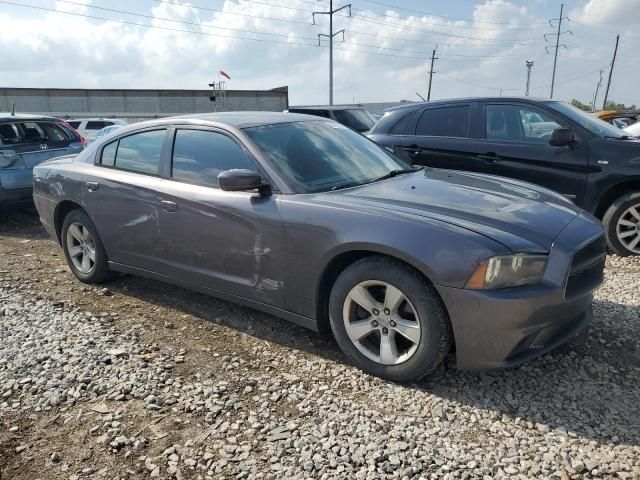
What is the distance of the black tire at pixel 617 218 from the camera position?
17.9ft

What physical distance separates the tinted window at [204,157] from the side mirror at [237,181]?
23cm

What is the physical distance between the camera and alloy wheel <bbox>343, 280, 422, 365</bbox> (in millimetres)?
3018

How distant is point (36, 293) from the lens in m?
4.89

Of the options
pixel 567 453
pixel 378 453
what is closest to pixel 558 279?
pixel 567 453

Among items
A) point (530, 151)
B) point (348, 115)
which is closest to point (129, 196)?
point (530, 151)

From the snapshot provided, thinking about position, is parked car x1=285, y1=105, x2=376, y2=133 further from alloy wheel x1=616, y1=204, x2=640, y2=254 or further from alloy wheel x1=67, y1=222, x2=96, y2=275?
alloy wheel x1=67, y1=222, x2=96, y2=275

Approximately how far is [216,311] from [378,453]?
2.18 m

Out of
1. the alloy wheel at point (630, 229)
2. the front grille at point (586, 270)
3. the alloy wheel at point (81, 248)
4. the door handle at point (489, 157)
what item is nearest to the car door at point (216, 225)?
the alloy wheel at point (81, 248)

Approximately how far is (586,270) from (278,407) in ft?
6.42

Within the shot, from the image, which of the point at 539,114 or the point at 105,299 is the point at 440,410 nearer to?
the point at 105,299

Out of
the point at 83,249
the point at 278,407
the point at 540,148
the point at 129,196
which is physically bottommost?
the point at 278,407

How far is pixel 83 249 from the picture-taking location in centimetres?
503

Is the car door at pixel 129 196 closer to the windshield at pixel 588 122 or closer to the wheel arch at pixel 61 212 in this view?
the wheel arch at pixel 61 212

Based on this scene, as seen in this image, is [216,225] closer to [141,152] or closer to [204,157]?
[204,157]
